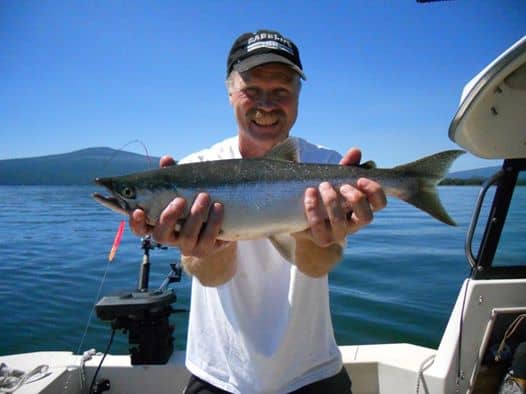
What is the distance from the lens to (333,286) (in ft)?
39.9

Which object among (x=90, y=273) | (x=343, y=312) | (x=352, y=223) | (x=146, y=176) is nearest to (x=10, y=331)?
(x=90, y=273)

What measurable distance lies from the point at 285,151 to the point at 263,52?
4.03 feet

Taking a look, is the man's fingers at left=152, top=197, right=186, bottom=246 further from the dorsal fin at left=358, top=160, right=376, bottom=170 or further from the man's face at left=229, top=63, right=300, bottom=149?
the dorsal fin at left=358, top=160, right=376, bottom=170

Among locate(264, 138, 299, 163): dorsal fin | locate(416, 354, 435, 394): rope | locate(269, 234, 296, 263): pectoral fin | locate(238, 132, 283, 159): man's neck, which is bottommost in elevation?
locate(416, 354, 435, 394): rope

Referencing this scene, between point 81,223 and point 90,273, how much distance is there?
60.0ft

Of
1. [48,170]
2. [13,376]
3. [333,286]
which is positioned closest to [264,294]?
[13,376]

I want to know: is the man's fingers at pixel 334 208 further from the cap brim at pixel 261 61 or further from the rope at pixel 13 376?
the rope at pixel 13 376

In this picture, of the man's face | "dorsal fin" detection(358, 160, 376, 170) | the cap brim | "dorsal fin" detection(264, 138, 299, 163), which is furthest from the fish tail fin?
the cap brim

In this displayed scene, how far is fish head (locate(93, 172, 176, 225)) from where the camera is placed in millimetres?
3262

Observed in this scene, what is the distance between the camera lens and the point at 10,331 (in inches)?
409

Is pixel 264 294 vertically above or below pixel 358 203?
below

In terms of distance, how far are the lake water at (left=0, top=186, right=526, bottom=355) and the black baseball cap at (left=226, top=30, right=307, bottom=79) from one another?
3402 mm

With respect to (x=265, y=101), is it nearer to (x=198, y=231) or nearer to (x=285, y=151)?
(x=285, y=151)

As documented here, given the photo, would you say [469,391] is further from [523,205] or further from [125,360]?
[125,360]
